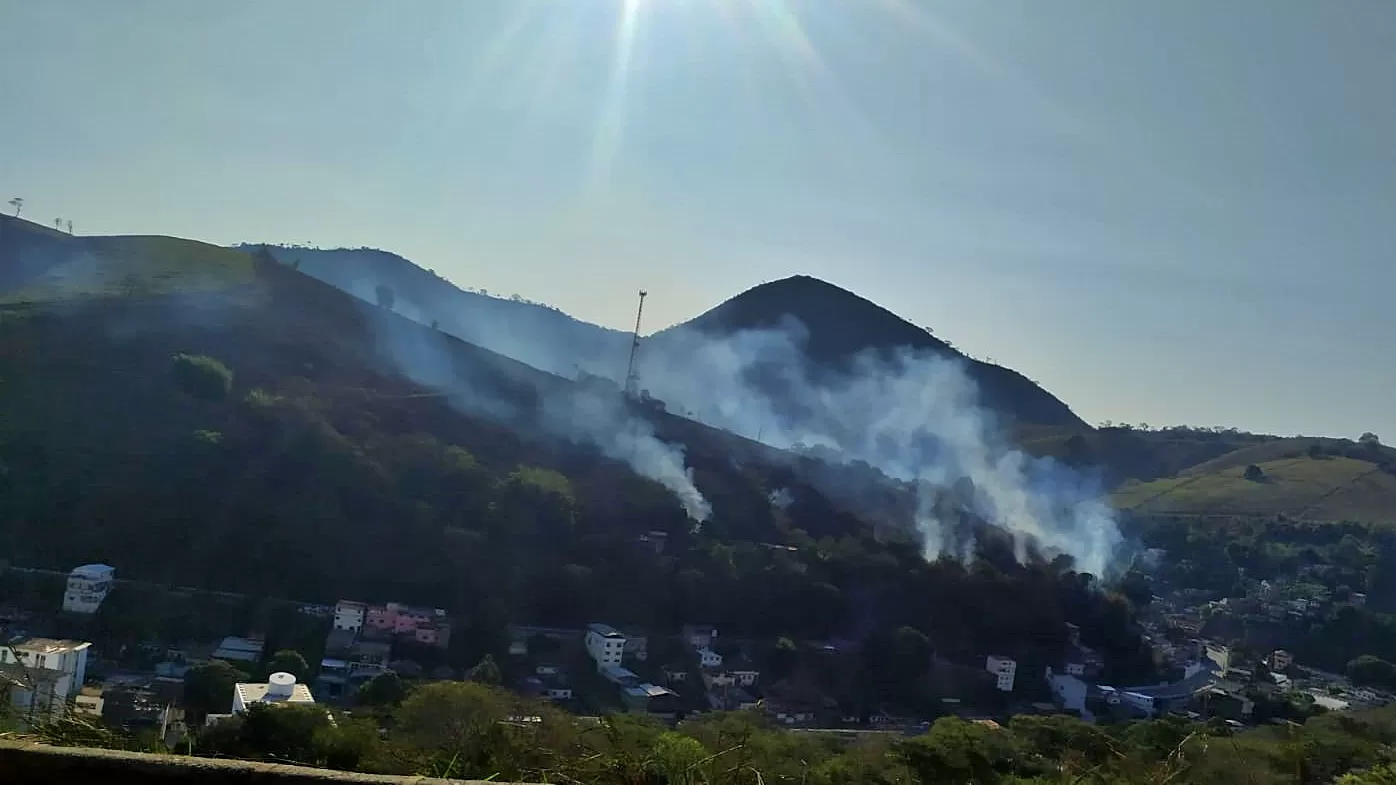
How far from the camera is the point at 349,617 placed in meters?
16.8

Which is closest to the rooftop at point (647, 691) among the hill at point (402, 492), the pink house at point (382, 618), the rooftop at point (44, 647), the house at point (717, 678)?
the house at point (717, 678)

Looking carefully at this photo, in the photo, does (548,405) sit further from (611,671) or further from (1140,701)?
(1140,701)

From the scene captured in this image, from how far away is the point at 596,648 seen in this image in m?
18.3

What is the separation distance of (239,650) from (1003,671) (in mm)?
16610

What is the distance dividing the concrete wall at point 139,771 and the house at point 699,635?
1911 centimetres

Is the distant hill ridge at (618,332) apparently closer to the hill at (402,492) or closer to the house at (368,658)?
the hill at (402,492)

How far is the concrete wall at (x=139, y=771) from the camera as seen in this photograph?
153cm

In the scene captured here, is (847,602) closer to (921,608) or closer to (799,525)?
(921,608)

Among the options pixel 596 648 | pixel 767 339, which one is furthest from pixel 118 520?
pixel 767 339

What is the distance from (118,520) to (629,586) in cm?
1065

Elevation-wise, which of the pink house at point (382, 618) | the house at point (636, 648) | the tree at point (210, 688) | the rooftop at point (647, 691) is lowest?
the rooftop at point (647, 691)

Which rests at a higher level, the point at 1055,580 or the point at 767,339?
the point at 767,339

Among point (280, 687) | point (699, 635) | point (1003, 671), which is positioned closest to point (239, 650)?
point (280, 687)

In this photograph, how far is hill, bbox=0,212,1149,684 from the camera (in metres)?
18.4
